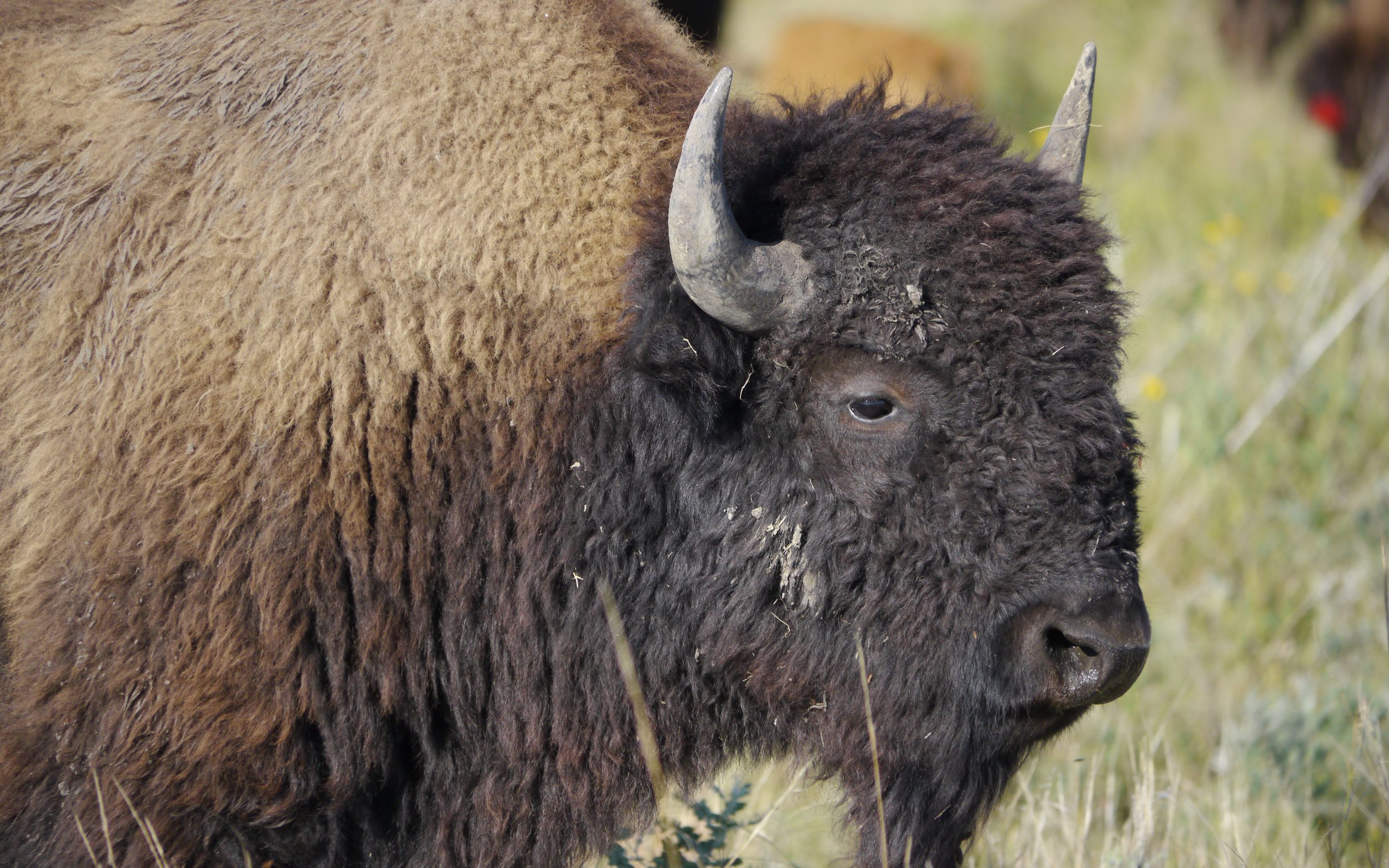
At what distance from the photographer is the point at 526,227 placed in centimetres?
244

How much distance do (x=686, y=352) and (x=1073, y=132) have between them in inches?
45.5

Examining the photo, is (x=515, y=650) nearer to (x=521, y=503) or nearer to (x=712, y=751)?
(x=521, y=503)

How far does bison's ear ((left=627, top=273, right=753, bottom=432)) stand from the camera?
231cm

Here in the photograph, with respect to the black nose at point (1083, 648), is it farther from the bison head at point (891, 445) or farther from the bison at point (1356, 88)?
the bison at point (1356, 88)

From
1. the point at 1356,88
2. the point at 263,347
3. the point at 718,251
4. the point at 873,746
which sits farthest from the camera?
the point at 1356,88

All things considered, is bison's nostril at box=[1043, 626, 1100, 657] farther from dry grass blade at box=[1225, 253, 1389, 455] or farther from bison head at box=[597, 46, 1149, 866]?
dry grass blade at box=[1225, 253, 1389, 455]

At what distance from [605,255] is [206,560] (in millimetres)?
1006

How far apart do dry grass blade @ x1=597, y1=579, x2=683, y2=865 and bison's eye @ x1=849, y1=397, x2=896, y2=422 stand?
0.64 meters

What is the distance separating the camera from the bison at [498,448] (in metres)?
2.31

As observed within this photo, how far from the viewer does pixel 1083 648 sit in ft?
7.46

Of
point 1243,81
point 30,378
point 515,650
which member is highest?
point 30,378

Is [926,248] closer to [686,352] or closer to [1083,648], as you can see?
[686,352]

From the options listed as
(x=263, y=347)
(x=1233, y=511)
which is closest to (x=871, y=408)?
(x=263, y=347)

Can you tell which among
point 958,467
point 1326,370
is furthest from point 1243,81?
point 958,467
